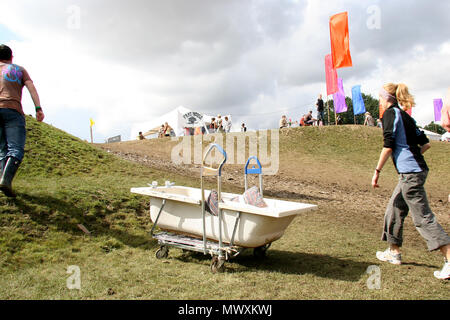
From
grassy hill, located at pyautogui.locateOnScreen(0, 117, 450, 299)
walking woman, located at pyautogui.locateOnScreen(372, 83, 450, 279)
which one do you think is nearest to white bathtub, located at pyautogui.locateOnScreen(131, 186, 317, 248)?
grassy hill, located at pyautogui.locateOnScreen(0, 117, 450, 299)

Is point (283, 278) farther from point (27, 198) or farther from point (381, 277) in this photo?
point (27, 198)

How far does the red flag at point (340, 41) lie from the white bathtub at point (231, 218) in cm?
1436

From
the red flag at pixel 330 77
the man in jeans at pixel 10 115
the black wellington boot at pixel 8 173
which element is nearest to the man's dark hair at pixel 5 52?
the man in jeans at pixel 10 115

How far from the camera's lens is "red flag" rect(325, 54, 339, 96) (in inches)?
875

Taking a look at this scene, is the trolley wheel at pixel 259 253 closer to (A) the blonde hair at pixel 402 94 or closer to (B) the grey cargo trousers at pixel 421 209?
(B) the grey cargo trousers at pixel 421 209

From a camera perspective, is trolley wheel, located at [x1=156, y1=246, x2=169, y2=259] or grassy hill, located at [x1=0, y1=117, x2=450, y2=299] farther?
trolley wheel, located at [x1=156, y1=246, x2=169, y2=259]

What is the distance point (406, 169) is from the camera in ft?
13.7

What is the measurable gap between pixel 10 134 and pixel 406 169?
5.33 metres

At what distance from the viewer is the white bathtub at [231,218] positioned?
421 cm

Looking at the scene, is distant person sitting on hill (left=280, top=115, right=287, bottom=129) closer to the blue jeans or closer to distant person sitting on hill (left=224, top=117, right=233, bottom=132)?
distant person sitting on hill (left=224, top=117, right=233, bottom=132)

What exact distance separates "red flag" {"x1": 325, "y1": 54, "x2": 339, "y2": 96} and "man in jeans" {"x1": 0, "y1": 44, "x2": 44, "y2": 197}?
Result: 19714 millimetres

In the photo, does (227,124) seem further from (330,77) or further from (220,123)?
(330,77)

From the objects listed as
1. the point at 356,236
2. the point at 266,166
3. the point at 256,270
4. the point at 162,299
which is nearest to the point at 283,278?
the point at 256,270

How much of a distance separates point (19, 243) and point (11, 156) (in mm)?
1236
